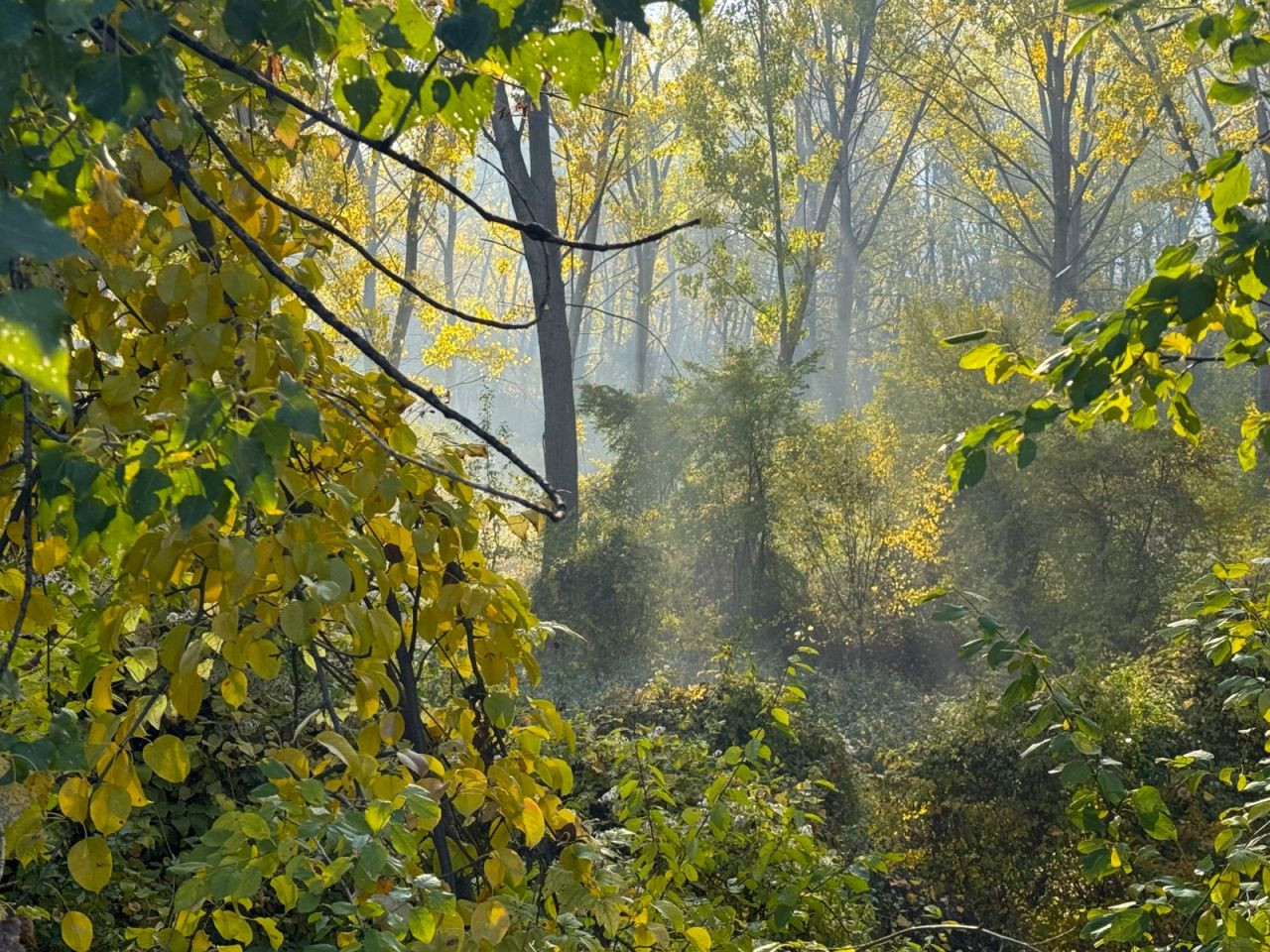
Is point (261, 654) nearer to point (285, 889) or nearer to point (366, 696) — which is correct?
point (366, 696)

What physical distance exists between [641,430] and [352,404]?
1203 cm

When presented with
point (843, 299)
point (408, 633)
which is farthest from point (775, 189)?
point (843, 299)

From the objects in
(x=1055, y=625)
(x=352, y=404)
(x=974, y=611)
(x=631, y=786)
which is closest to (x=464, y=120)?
(x=352, y=404)

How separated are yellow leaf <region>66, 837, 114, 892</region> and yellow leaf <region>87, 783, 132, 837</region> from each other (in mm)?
75

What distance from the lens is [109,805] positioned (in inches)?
47.8

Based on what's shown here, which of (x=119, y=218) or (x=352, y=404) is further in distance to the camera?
(x=352, y=404)

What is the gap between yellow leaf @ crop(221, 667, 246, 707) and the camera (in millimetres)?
1348

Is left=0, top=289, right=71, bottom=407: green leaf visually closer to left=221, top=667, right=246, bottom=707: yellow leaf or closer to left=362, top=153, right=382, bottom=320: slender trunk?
left=221, top=667, right=246, bottom=707: yellow leaf

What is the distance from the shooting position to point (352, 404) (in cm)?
151

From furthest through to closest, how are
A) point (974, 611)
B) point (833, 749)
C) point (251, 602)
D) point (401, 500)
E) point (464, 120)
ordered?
1. point (833, 749)
2. point (974, 611)
3. point (401, 500)
4. point (251, 602)
5. point (464, 120)

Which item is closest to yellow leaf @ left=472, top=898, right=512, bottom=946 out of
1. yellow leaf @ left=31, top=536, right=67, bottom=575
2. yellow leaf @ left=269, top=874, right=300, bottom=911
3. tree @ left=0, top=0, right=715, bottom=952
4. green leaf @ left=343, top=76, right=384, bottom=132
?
tree @ left=0, top=0, right=715, bottom=952

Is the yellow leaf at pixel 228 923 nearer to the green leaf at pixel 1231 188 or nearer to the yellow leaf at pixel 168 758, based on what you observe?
the yellow leaf at pixel 168 758

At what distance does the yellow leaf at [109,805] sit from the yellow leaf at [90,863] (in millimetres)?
75

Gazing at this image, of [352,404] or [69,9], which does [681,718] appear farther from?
[69,9]
